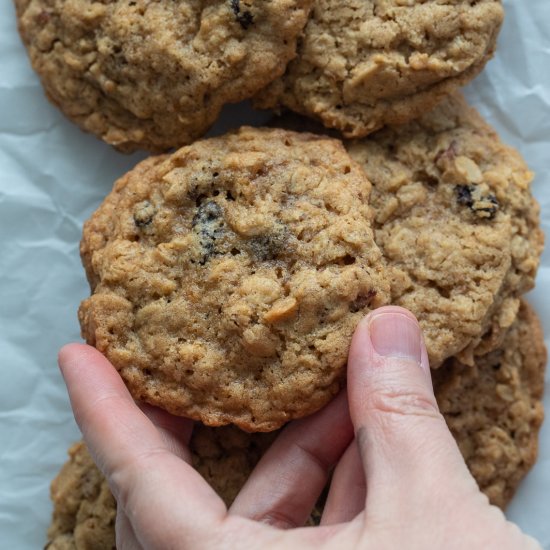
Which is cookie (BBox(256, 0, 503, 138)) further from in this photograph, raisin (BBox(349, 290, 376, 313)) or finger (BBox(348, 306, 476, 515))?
finger (BBox(348, 306, 476, 515))

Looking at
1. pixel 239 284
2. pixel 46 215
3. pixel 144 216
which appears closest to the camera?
pixel 239 284

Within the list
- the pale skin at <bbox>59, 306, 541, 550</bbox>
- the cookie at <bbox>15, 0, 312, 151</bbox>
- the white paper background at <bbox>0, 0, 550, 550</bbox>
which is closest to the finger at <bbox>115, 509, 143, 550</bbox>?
the pale skin at <bbox>59, 306, 541, 550</bbox>

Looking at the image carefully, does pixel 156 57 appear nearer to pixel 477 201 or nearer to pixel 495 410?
pixel 477 201

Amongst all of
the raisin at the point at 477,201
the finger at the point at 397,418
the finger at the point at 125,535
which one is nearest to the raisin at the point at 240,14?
the raisin at the point at 477,201

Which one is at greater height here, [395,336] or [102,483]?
[395,336]

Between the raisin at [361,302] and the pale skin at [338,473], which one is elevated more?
the raisin at [361,302]

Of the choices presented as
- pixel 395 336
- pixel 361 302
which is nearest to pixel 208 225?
pixel 361 302

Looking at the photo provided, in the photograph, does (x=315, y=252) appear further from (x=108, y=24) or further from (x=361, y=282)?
(x=108, y=24)

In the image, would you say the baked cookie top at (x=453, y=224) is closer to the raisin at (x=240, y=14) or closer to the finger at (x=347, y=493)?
the finger at (x=347, y=493)
